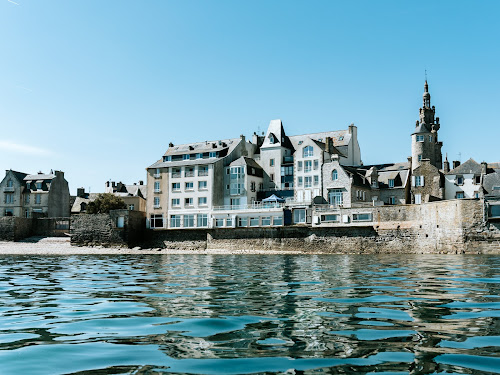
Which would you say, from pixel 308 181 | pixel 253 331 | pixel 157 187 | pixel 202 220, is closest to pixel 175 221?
pixel 202 220

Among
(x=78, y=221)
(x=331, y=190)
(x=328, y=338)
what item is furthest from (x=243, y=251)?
(x=328, y=338)

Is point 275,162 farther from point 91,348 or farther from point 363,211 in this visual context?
point 91,348

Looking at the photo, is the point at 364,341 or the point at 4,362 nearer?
the point at 4,362

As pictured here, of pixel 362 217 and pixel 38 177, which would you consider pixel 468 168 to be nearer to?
pixel 362 217

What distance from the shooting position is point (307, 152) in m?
73.8

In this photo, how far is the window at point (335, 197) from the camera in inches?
2697

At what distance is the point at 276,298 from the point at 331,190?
56.3 m

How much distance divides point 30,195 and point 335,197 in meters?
54.6

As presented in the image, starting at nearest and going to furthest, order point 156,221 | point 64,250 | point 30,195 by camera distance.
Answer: point 64,250
point 156,221
point 30,195

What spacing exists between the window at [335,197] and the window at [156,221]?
26.8 meters

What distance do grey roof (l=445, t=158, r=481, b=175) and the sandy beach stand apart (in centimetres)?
2707

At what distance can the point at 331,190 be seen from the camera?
69.6m

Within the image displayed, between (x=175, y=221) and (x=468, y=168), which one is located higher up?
(x=468, y=168)

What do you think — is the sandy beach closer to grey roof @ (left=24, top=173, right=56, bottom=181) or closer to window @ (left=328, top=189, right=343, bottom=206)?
window @ (left=328, top=189, right=343, bottom=206)
